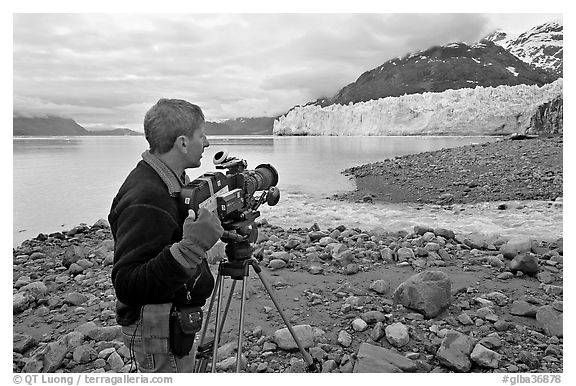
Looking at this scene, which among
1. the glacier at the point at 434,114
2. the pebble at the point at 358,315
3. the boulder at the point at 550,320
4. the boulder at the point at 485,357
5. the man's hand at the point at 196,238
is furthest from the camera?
the glacier at the point at 434,114

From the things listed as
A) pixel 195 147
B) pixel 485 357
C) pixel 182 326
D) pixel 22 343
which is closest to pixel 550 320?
pixel 485 357

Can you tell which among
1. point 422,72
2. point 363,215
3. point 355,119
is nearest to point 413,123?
point 355,119

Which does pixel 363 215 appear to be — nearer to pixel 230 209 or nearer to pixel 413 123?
pixel 230 209

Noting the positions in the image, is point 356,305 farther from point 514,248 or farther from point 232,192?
point 514,248

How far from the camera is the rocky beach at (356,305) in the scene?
7.85 ft

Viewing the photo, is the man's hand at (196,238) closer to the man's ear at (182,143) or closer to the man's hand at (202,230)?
the man's hand at (202,230)

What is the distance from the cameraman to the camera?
51.6 inches

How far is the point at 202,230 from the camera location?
4.29 feet

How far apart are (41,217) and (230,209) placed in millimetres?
6390

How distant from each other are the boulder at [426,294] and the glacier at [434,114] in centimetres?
1879

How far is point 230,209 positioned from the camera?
1.62 metres

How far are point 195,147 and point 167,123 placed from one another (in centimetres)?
13

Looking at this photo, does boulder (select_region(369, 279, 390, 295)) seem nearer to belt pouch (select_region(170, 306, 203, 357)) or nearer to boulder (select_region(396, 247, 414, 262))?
boulder (select_region(396, 247, 414, 262))

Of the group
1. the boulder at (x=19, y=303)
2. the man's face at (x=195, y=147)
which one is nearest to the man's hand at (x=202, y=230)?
the man's face at (x=195, y=147)
